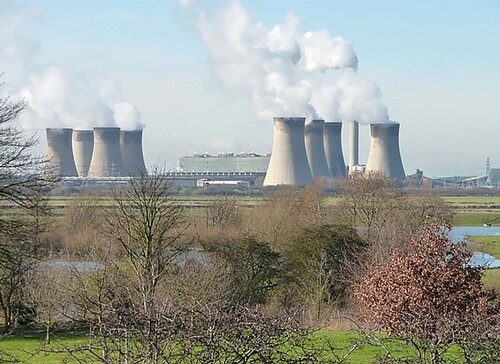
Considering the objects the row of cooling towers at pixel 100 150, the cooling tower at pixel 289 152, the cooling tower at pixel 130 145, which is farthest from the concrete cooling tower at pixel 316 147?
the cooling tower at pixel 130 145

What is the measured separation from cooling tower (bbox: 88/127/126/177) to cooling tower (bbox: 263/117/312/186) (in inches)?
464

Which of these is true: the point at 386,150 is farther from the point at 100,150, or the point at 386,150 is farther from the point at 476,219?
the point at 100,150

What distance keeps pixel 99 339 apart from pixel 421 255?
6719mm

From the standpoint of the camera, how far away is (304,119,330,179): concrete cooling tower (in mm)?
57862

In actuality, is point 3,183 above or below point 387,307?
above

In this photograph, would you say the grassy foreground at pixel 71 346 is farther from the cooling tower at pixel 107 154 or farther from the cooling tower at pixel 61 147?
the cooling tower at pixel 61 147

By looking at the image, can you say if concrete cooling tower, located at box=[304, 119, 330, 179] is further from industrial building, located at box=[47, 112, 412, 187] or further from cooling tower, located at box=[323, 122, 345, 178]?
cooling tower, located at box=[323, 122, 345, 178]

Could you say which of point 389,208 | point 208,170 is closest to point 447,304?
point 389,208

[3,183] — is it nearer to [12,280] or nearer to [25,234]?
[25,234]

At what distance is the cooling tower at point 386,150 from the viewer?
54594mm

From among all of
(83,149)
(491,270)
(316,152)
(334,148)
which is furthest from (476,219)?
(83,149)

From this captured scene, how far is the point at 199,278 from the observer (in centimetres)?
1309

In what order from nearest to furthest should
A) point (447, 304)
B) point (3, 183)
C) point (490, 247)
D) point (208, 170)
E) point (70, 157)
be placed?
point (447, 304)
point (3, 183)
point (490, 247)
point (70, 157)
point (208, 170)

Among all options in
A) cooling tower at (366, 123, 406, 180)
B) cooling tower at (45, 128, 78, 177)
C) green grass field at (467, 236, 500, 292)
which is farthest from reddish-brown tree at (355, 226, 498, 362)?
cooling tower at (45, 128, 78, 177)
